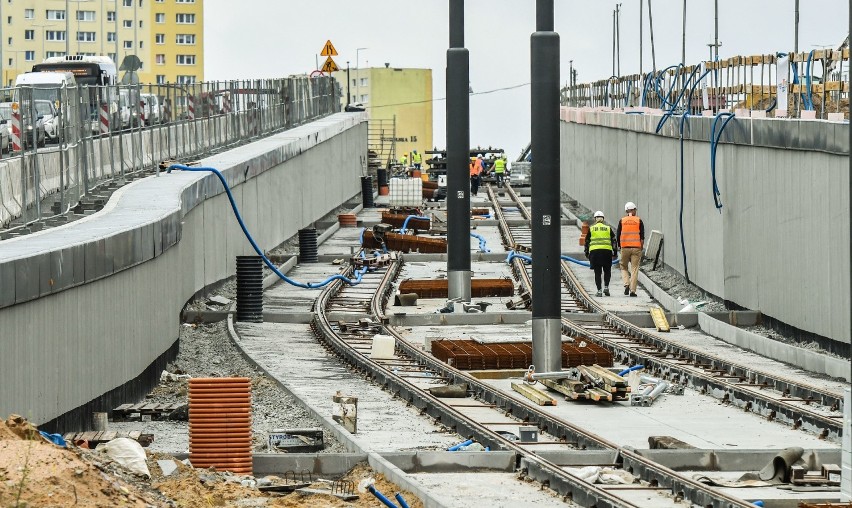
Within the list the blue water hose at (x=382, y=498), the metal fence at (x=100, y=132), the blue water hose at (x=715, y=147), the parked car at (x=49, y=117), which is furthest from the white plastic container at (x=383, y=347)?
the blue water hose at (x=382, y=498)

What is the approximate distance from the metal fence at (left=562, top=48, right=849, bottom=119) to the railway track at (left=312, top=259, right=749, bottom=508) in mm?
7297

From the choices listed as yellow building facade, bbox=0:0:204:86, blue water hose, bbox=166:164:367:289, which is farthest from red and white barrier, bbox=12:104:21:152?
yellow building facade, bbox=0:0:204:86

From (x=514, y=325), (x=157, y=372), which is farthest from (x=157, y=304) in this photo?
(x=514, y=325)

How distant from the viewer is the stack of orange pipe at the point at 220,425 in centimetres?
1378

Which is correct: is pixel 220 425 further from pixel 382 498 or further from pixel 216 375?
pixel 216 375

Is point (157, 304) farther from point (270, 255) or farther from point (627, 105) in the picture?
point (627, 105)

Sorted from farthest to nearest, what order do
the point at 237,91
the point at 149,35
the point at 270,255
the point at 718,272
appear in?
1. the point at 149,35
2. the point at 237,91
3. the point at 270,255
4. the point at 718,272

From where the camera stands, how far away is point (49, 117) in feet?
71.8

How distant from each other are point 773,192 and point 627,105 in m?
25.9

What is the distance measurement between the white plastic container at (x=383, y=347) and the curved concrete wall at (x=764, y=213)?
5.95 m

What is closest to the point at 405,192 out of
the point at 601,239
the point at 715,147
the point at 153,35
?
the point at 601,239

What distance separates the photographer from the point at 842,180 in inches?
885

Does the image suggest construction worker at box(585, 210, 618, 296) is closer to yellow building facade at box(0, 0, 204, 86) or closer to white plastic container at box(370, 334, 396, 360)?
white plastic container at box(370, 334, 396, 360)

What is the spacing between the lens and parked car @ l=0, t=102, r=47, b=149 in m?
19.5
